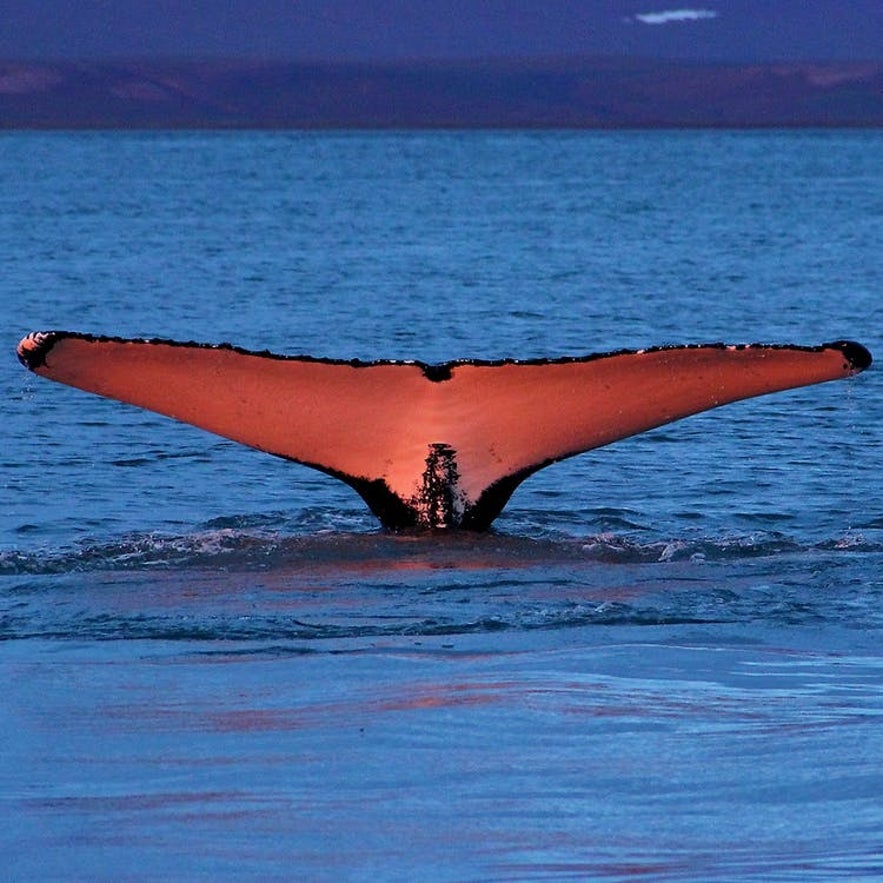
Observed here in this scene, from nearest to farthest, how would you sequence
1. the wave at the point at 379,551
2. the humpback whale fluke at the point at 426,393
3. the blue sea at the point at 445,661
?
the blue sea at the point at 445,661 < the humpback whale fluke at the point at 426,393 < the wave at the point at 379,551

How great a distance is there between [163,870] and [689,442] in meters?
10.7

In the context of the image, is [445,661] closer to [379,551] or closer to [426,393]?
[426,393]

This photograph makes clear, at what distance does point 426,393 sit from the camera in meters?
8.59

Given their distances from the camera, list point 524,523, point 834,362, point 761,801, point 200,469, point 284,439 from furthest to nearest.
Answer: point 200,469 < point 524,523 < point 284,439 < point 834,362 < point 761,801

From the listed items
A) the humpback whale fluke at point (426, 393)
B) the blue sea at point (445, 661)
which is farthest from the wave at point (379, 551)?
the humpback whale fluke at point (426, 393)

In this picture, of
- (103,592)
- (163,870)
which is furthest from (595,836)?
(103,592)

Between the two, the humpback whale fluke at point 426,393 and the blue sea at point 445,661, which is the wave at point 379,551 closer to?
the blue sea at point 445,661

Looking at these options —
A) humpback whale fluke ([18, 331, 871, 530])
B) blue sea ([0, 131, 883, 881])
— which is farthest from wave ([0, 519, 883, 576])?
humpback whale fluke ([18, 331, 871, 530])

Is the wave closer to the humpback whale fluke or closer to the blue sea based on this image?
the blue sea

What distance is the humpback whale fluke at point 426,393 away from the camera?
8078 millimetres

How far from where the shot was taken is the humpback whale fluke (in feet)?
26.5

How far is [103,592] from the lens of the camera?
8719 millimetres

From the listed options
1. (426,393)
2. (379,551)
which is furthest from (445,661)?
(379,551)

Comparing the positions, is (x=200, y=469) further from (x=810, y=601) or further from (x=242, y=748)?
(x=242, y=748)
